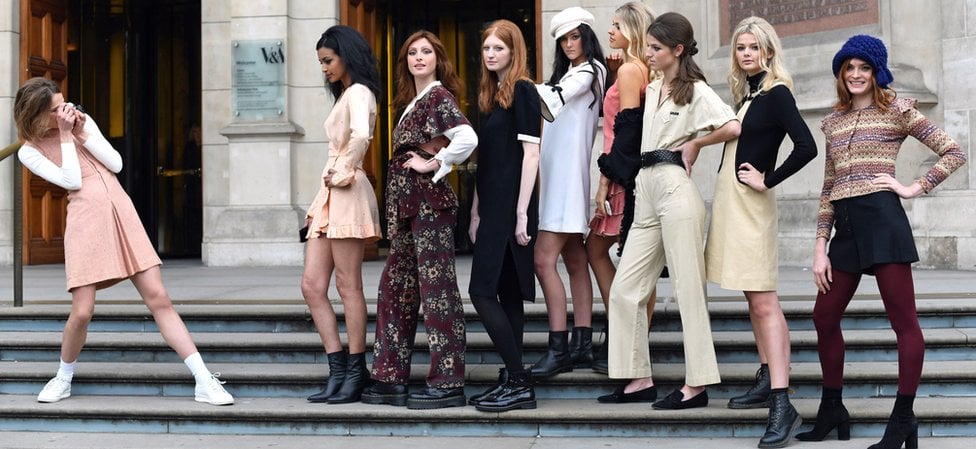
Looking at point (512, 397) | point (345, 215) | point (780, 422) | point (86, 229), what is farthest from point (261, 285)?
point (780, 422)

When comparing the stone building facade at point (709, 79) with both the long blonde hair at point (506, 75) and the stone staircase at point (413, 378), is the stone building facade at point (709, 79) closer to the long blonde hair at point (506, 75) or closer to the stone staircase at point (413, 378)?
the stone staircase at point (413, 378)

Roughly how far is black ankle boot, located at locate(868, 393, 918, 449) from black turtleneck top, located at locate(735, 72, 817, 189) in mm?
1133

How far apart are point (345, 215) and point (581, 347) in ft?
4.96

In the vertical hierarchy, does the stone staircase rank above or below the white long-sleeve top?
below

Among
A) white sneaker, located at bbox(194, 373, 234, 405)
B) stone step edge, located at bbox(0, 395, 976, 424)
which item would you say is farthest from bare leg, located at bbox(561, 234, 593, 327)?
white sneaker, located at bbox(194, 373, 234, 405)

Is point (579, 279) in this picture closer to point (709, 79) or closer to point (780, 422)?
point (780, 422)

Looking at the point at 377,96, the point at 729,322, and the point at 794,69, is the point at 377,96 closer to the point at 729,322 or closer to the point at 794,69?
the point at 729,322

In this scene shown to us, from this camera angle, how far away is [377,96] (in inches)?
237

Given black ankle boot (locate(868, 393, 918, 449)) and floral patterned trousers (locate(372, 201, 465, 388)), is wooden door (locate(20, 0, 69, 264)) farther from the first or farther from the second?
black ankle boot (locate(868, 393, 918, 449))

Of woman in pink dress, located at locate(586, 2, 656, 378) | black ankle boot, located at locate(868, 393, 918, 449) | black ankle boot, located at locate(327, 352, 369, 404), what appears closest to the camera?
black ankle boot, located at locate(868, 393, 918, 449)

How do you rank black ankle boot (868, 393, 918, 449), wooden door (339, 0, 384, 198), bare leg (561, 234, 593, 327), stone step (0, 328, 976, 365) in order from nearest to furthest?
black ankle boot (868, 393, 918, 449) < bare leg (561, 234, 593, 327) < stone step (0, 328, 976, 365) < wooden door (339, 0, 384, 198)

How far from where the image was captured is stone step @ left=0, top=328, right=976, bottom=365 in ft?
20.4

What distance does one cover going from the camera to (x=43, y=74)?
13.2 meters

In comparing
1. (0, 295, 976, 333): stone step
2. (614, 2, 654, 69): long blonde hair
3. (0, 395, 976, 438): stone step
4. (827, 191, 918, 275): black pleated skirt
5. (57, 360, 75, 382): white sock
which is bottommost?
(0, 395, 976, 438): stone step
